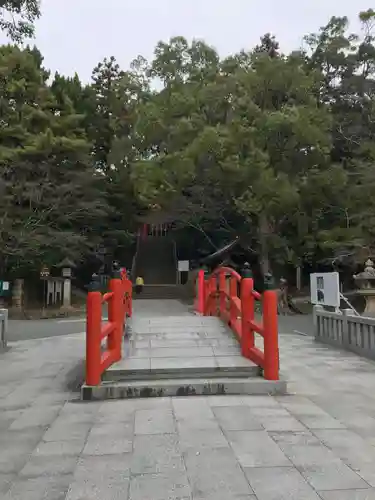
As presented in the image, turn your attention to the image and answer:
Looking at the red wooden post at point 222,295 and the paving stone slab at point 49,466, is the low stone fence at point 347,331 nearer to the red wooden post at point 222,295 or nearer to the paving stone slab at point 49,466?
the red wooden post at point 222,295

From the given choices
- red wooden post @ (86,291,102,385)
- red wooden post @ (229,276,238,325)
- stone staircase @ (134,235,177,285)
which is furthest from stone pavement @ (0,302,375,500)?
stone staircase @ (134,235,177,285)

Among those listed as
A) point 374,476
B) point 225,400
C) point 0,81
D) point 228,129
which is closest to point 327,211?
point 228,129

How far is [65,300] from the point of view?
74.5 feet

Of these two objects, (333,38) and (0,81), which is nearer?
(0,81)

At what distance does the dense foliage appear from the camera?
19.4m

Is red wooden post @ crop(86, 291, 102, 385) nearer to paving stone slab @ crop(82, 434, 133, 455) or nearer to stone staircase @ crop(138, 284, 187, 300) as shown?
paving stone slab @ crop(82, 434, 133, 455)

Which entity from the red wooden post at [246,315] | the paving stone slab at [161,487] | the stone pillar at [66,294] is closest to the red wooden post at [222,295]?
the red wooden post at [246,315]

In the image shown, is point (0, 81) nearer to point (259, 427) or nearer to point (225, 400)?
point (225, 400)

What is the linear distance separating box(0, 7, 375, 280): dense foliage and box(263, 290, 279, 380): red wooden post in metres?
12.9

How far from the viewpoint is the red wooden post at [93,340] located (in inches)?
197

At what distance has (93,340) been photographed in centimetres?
506

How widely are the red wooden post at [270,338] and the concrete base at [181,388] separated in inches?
5.0

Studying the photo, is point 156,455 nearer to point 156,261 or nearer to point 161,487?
point 161,487

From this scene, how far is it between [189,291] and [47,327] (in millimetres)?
12165
